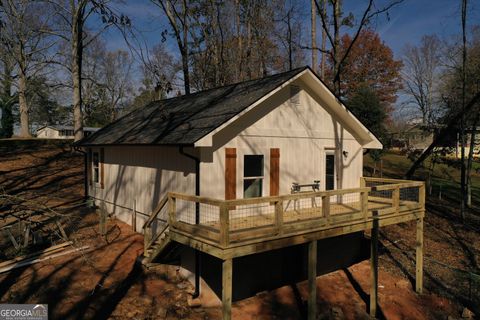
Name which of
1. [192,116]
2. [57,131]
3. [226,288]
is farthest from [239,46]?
[57,131]

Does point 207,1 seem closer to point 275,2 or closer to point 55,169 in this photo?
point 275,2

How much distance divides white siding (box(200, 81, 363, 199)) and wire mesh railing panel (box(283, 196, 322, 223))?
0.48m

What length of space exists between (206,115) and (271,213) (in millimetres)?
3602

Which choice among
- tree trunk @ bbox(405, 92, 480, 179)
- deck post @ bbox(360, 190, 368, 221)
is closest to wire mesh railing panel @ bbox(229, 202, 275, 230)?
deck post @ bbox(360, 190, 368, 221)

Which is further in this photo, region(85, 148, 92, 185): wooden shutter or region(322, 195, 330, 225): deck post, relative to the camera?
region(85, 148, 92, 185): wooden shutter

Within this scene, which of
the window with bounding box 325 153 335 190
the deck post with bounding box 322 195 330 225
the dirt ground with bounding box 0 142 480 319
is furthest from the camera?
the window with bounding box 325 153 335 190

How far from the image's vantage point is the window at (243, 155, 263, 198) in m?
10.6

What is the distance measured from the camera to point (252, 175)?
35.2 ft

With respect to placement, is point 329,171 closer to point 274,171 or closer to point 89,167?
point 274,171

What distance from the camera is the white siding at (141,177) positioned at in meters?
10.3

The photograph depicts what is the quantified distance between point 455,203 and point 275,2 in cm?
2002

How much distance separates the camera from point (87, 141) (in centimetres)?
1656

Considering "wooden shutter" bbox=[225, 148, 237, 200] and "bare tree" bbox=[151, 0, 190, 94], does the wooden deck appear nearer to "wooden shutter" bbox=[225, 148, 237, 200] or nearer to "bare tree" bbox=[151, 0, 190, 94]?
"wooden shutter" bbox=[225, 148, 237, 200]

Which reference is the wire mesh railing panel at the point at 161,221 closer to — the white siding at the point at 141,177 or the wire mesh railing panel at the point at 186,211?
the white siding at the point at 141,177
